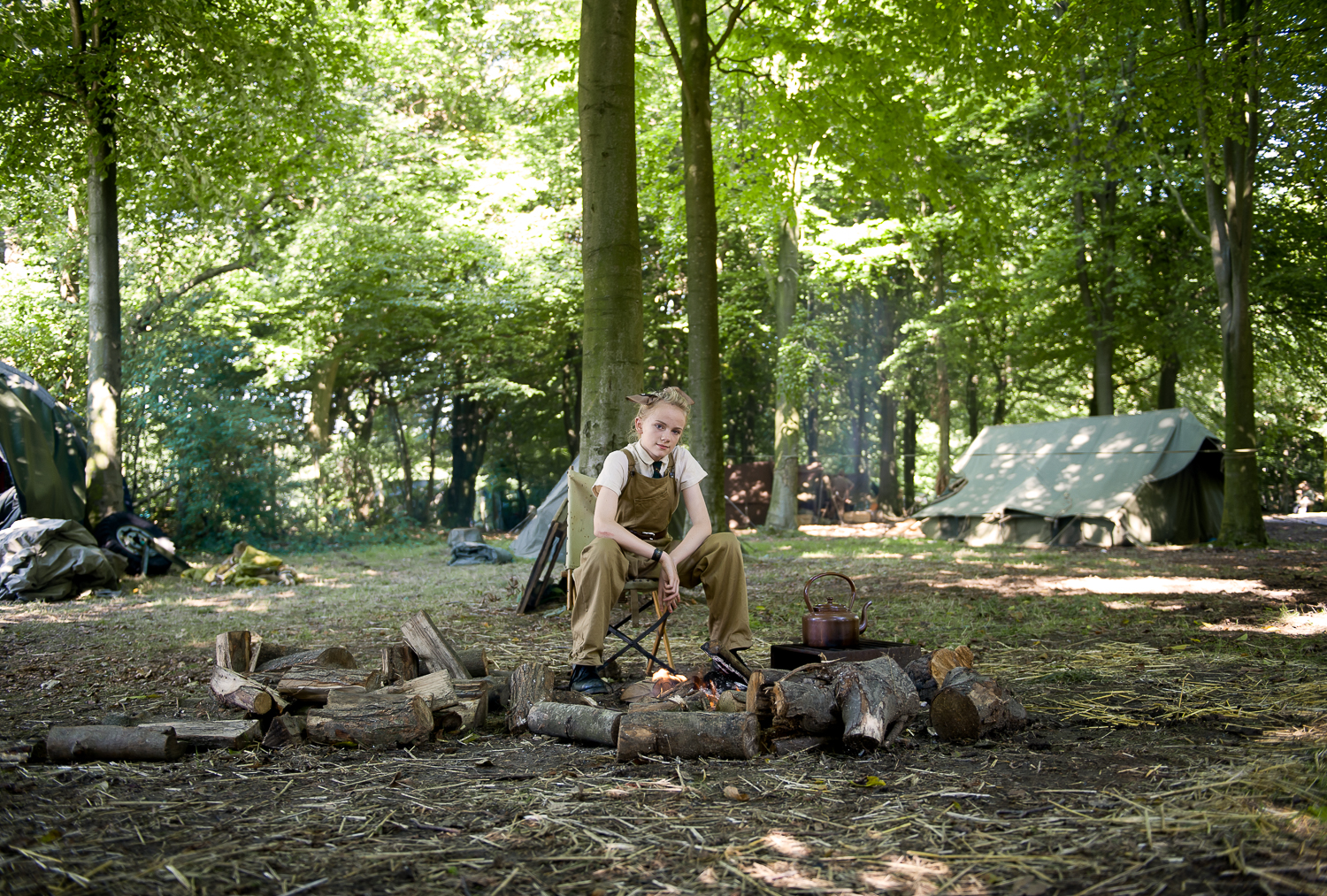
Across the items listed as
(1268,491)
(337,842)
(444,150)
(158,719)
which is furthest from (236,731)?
(1268,491)

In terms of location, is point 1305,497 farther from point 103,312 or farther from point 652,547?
point 103,312

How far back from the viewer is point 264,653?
3936 millimetres

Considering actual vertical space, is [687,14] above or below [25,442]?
above

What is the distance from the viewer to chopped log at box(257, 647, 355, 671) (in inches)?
146

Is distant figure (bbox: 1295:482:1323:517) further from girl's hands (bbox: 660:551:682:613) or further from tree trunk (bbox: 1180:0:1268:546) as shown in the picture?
girl's hands (bbox: 660:551:682:613)

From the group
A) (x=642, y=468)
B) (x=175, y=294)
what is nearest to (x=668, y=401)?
(x=642, y=468)

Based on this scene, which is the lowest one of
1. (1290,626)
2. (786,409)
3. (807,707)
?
(1290,626)

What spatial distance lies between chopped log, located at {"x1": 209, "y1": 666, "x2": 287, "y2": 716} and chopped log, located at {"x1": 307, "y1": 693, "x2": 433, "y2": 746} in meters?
0.31

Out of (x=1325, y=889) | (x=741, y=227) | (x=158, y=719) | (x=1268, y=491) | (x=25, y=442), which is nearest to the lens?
(x=1325, y=889)

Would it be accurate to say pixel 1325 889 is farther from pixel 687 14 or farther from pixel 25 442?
pixel 25 442

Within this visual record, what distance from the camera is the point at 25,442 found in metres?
8.52

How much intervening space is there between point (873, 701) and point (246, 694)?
2.29 m

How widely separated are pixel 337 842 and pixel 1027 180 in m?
16.1

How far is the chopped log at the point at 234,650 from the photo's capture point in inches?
146
